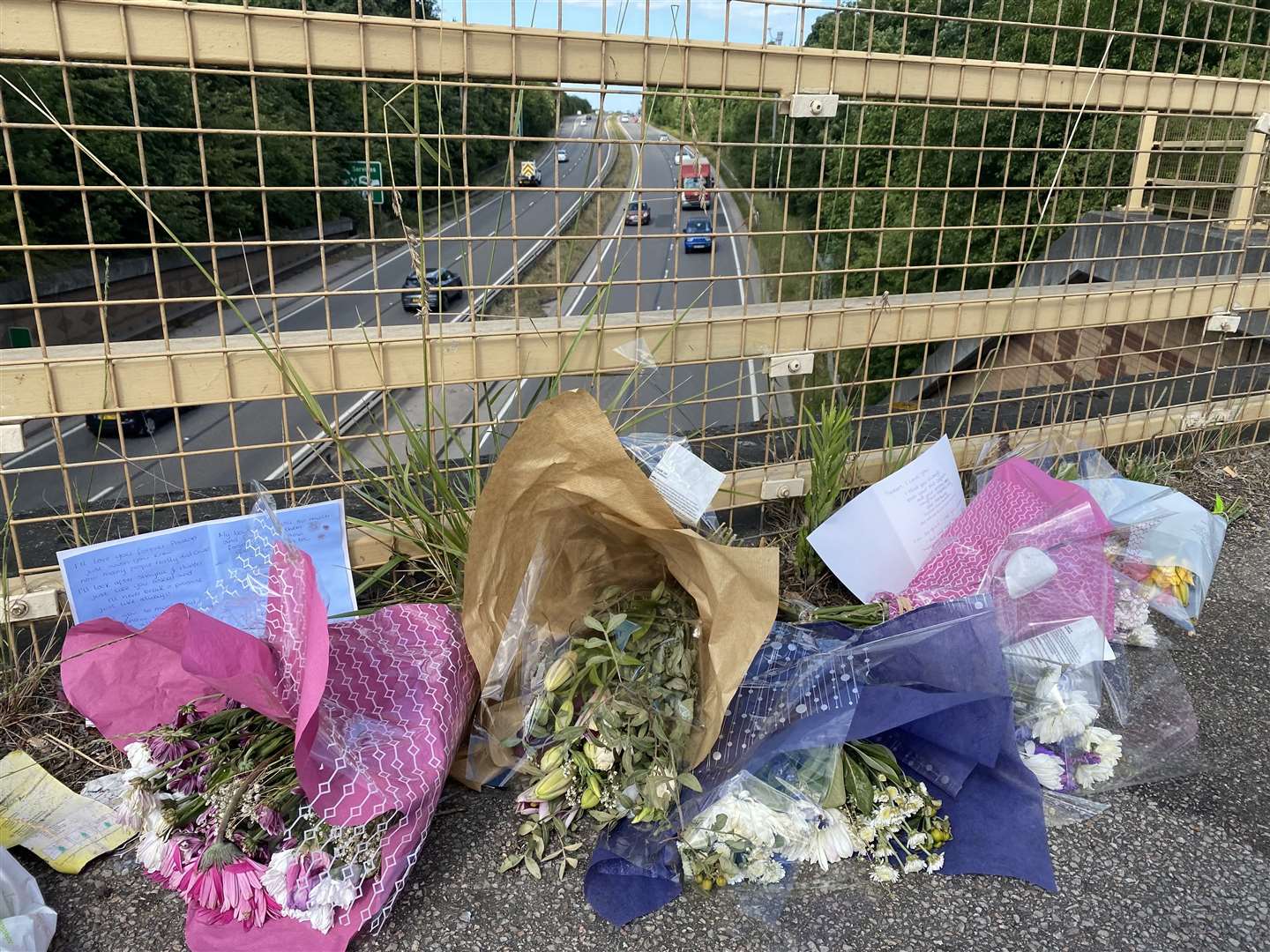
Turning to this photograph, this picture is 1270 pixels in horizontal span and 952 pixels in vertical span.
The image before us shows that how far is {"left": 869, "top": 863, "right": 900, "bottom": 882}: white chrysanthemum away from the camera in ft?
6.07

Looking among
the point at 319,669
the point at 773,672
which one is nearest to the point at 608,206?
the point at 773,672

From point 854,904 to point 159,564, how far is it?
71.3 inches

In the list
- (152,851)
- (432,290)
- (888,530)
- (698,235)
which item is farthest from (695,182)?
(152,851)

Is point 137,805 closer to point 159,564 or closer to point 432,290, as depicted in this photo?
point 159,564

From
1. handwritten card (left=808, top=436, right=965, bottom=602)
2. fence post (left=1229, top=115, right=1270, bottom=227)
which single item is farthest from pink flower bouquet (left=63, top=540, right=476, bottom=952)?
fence post (left=1229, top=115, right=1270, bottom=227)

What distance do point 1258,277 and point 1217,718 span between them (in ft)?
8.24

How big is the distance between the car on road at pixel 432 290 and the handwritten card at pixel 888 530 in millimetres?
1258

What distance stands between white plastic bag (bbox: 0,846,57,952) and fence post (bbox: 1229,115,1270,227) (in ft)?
15.1

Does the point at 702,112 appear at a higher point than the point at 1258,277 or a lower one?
higher

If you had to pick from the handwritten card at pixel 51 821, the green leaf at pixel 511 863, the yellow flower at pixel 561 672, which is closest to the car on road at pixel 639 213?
the yellow flower at pixel 561 672

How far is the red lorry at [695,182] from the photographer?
255 cm

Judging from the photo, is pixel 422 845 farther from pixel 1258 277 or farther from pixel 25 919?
pixel 1258 277

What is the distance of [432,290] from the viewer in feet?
7.48

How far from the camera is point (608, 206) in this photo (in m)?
2.60
